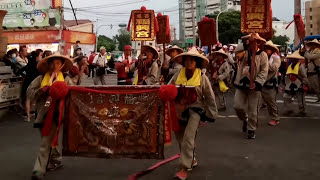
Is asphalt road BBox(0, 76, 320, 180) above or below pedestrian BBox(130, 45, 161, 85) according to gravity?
below

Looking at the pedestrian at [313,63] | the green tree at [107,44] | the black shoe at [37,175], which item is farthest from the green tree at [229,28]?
the black shoe at [37,175]

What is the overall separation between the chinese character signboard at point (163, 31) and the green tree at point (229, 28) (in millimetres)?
→ 51954

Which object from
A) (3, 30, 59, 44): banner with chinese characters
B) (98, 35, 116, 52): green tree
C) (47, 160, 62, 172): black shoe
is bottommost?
(47, 160, 62, 172): black shoe

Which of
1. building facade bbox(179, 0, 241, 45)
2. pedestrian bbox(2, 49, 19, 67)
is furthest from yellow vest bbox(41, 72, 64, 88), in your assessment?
building facade bbox(179, 0, 241, 45)

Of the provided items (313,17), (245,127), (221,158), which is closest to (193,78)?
(221,158)

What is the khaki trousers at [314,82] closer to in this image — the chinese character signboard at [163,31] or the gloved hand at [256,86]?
the gloved hand at [256,86]

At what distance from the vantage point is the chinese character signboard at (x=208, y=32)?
1029 cm

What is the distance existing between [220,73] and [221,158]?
5363 mm

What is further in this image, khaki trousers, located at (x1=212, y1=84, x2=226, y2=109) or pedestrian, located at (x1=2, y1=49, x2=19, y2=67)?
khaki trousers, located at (x1=212, y1=84, x2=226, y2=109)

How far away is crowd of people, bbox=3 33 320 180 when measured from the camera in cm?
539

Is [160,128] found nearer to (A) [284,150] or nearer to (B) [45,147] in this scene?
(B) [45,147]

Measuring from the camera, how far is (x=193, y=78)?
5.54m

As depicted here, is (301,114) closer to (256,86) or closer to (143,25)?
(256,86)

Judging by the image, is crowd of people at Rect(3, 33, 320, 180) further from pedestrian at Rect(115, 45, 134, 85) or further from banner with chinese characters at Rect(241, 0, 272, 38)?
banner with chinese characters at Rect(241, 0, 272, 38)
